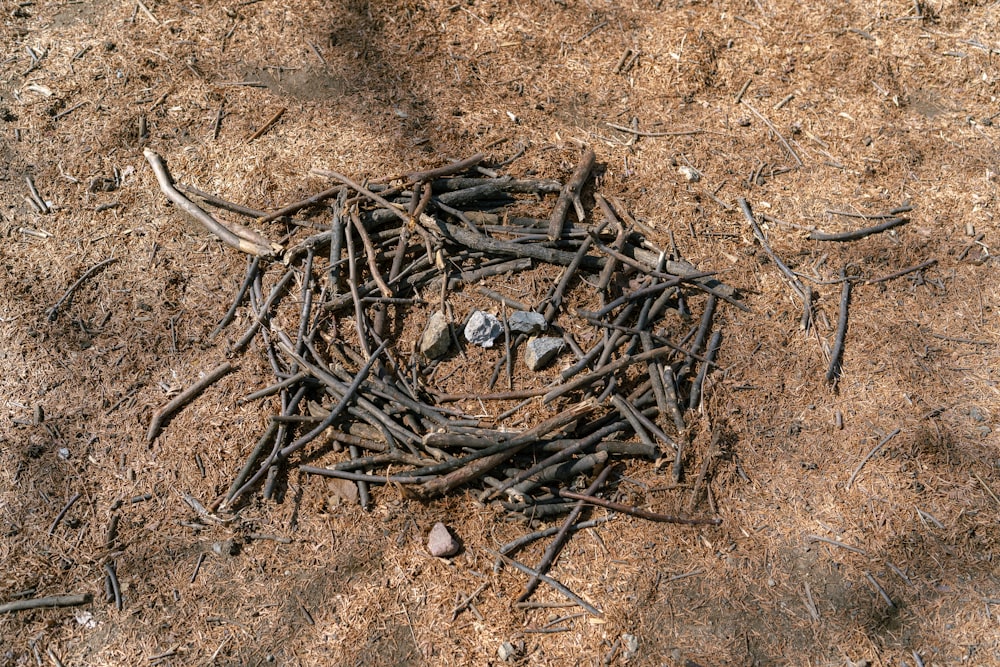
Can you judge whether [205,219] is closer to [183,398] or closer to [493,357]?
[183,398]

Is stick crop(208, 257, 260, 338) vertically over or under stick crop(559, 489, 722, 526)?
over

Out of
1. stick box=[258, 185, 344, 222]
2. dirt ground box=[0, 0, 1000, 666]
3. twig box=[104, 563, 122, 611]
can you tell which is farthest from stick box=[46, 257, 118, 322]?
twig box=[104, 563, 122, 611]

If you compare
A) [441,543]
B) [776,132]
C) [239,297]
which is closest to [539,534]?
[441,543]

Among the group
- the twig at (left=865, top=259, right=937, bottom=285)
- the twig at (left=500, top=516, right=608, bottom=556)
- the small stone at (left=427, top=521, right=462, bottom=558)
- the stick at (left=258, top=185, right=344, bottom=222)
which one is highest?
the stick at (left=258, top=185, right=344, bottom=222)

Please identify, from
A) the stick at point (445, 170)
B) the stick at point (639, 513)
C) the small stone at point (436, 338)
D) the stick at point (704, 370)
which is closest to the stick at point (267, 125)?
the stick at point (445, 170)

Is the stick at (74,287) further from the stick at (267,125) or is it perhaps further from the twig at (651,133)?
the twig at (651,133)

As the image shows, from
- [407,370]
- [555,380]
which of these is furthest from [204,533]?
[555,380]

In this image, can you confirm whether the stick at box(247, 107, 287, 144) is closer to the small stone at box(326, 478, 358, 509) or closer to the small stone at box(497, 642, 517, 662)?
the small stone at box(326, 478, 358, 509)
